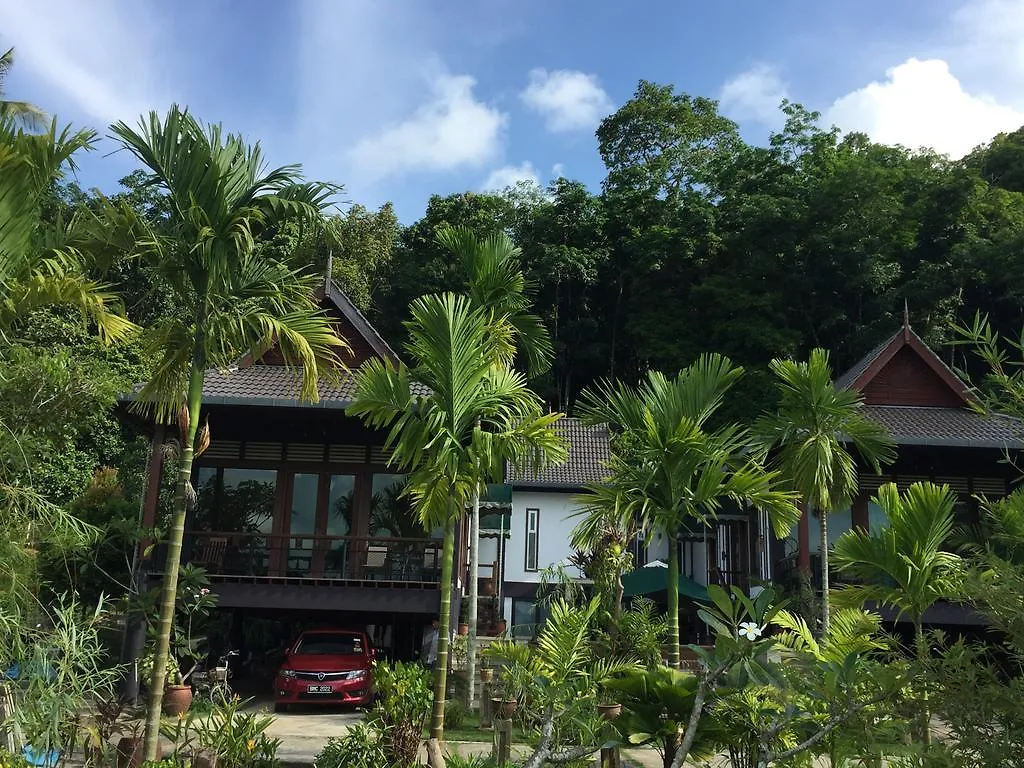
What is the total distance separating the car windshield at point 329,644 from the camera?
13688 mm

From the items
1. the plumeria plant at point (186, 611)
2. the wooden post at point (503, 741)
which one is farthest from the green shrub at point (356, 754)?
the plumeria plant at point (186, 611)

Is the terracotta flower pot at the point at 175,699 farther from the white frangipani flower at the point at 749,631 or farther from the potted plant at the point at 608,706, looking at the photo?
the white frangipani flower at the point at 749,631

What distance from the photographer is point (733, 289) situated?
31328 mm

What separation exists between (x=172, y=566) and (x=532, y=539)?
15645 mm

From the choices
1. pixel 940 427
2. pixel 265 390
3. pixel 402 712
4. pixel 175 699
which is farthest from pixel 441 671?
pixel 940 427

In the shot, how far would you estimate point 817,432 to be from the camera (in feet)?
41.1

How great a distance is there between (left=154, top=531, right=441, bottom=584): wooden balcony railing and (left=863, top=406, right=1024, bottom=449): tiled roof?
9197 mm

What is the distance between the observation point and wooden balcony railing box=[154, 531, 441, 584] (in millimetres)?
14352

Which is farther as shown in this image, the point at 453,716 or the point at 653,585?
the point at 653,585

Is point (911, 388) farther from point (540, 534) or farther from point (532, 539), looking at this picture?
point (532, 539)

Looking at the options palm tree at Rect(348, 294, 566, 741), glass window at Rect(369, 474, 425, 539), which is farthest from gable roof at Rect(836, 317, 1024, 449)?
palm tree at Rect(348, 294, 566, 741)

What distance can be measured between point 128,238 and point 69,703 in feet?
11.9

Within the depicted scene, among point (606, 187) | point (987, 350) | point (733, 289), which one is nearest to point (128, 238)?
point (987, 350)

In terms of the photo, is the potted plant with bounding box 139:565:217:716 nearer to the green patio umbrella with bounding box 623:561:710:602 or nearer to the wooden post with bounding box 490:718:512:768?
the wooden post with bounding box 490:718:512:768
